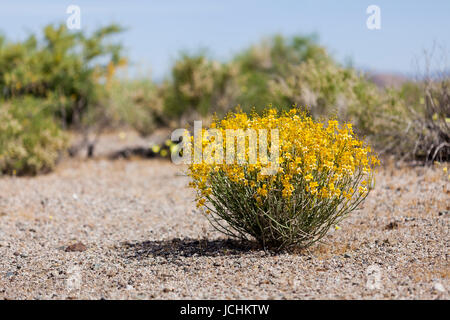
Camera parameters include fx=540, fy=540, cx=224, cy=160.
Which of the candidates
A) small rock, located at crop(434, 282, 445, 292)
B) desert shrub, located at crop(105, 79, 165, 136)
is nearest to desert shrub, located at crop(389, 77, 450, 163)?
small rock, located at crop(434, 282, 445, 292)

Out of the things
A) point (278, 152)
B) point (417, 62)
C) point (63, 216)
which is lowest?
point (63, 216)

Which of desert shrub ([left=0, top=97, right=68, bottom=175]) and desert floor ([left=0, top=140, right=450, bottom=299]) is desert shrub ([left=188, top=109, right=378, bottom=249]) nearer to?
desert floor ([left=0, top=140, right=450, bottom=299])

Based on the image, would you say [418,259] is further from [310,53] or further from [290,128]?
[310,53]

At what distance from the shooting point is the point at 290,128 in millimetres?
3982

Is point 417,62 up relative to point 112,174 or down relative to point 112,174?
up

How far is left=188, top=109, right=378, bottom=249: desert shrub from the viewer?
3.92 m

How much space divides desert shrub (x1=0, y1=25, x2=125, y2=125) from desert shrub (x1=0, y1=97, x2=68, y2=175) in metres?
0.59

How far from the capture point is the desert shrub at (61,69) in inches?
397

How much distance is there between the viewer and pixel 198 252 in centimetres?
448

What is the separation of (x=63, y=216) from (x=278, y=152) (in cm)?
355

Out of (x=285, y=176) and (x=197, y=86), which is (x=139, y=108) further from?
(x=285, y=176)

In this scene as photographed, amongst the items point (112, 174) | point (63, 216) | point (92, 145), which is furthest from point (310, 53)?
point (63, 216)

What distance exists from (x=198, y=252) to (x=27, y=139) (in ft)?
18.3

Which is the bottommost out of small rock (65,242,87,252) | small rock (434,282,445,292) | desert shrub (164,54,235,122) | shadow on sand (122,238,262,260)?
small rock (65,242,87,252)
